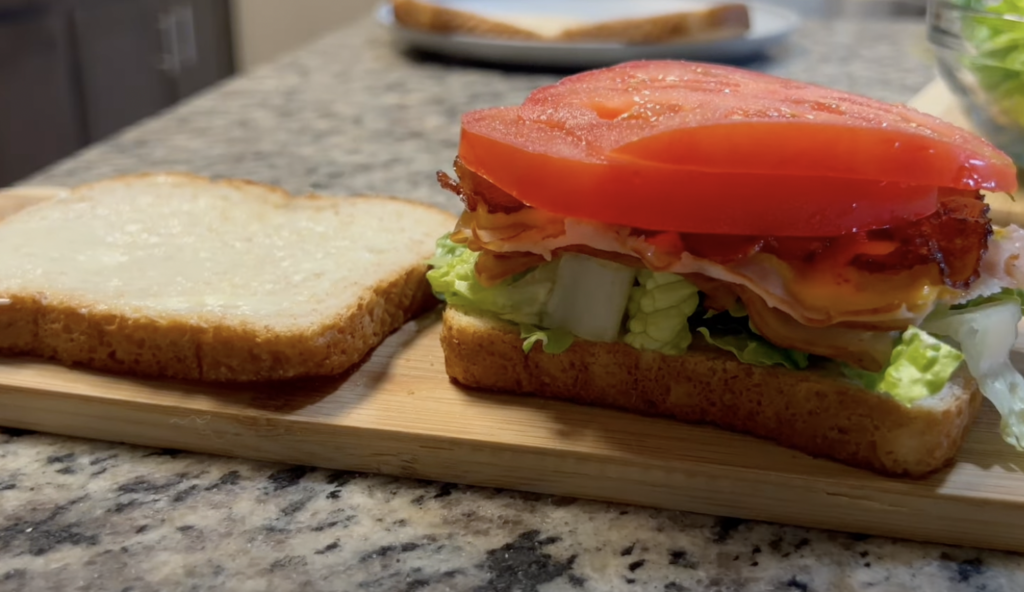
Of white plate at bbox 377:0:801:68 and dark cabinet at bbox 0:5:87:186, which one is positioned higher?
white plate at bbox 377:0:801:68

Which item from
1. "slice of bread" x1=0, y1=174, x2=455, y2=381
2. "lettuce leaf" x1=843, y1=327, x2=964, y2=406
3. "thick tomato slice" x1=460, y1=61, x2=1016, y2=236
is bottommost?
"slice of bread" x1=0, y1=174, x2=455, y2=381

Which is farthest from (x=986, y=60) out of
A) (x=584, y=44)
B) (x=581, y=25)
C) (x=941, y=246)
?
(x=581, y=25)

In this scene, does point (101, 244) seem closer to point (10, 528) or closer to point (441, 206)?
point (10, 528)

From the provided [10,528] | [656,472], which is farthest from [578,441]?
[10,528]

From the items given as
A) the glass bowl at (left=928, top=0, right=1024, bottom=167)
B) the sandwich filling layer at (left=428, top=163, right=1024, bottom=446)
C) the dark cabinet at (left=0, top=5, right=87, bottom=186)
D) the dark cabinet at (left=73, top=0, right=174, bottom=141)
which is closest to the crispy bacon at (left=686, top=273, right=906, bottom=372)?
the sandwich filling layer at (left=428, top=163, right=1024, bottom=446)

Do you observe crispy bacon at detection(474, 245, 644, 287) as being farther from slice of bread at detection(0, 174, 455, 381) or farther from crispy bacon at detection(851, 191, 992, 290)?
crispy bacon at detection(851, 191, 992, 290)
